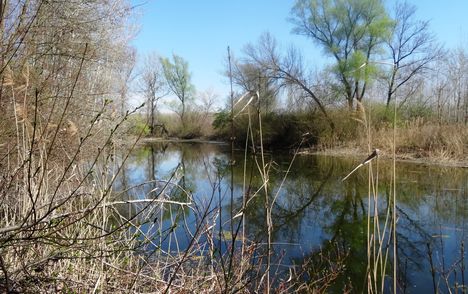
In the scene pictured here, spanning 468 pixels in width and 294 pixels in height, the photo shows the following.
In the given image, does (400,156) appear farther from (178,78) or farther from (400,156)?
(178,78)

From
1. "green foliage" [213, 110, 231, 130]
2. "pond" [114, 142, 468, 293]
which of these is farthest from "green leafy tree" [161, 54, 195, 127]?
"pond" [114, 142, 468, 293]

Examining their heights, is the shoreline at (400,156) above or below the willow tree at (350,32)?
below

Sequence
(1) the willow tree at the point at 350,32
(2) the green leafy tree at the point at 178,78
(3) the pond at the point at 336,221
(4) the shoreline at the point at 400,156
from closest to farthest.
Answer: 1. (3) the pond at the point at 336,221
2. (4) the shoreline at the point at 400,156
3. (1) the willow tree at the point at 350,32
4. (2) the green leafy tree at the point at 178,78

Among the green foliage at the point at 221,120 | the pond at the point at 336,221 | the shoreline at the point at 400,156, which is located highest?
the green foliage at the point at 221,120

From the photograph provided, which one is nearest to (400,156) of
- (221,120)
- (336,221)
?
(336,221)

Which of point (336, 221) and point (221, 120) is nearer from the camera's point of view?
point (336, 221)

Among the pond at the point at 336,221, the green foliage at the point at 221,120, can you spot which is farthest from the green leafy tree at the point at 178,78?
the pond at the point at 336,221

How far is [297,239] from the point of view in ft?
17.6

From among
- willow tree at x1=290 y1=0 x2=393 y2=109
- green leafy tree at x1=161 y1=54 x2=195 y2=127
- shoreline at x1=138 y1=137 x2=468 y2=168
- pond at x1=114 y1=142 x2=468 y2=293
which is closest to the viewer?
pond at x1=114 y1=142 x2=468 y2=293

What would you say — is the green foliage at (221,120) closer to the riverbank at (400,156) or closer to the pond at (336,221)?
the riverbank at (400,156)

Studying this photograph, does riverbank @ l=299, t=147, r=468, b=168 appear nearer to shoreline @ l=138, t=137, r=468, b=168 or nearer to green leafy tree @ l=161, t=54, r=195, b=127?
shoreline @ l=138, t=137, r=468, b=168

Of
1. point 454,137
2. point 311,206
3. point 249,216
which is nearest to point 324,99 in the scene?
point 454,137

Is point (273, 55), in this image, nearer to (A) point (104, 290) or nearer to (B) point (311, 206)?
(B) point (311, 206)

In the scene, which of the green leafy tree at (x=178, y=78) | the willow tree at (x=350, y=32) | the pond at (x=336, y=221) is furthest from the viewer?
the green leafy tree at (x=178, y=78)
